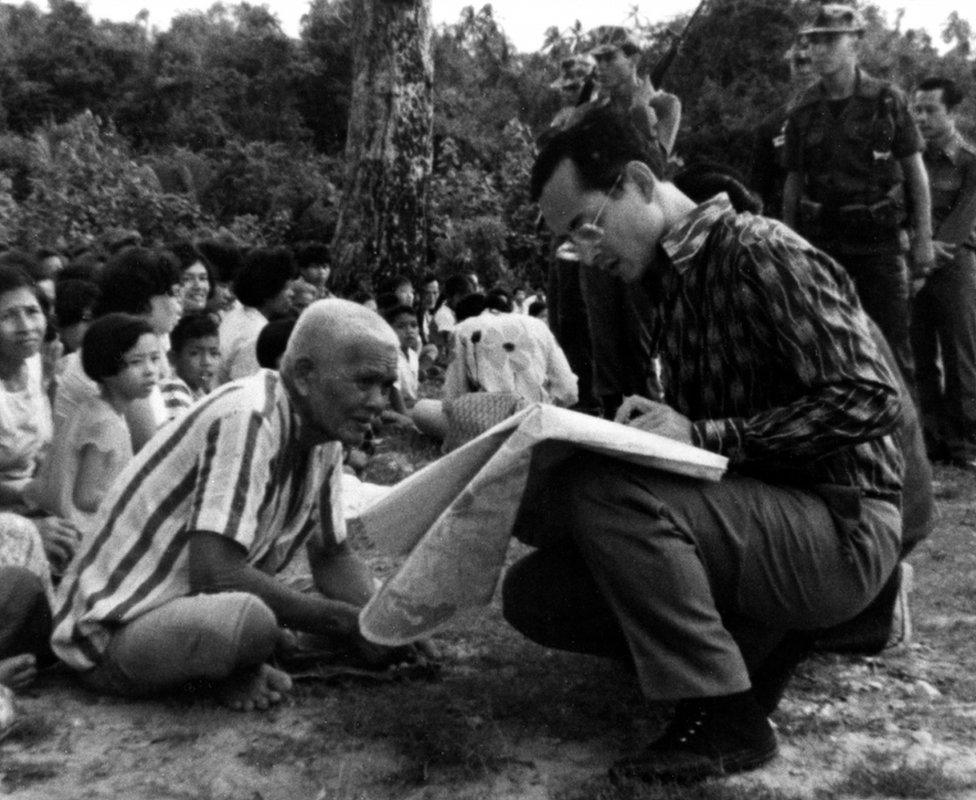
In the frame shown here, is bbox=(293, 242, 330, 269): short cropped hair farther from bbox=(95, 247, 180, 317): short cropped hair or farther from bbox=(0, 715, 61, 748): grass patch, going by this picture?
bbox=(0, 715, 61, 748): grass patch

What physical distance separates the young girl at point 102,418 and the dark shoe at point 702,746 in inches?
94.4

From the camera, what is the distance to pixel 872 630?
3.98 meters

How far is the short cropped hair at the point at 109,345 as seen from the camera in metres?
5.36

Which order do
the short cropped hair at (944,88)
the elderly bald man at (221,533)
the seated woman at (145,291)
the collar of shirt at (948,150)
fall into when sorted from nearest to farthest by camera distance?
the elderly bald man at (221,533), the seated woman at (145,291), the collar of shirt at (948,150), the short cropped hair at (944,88)

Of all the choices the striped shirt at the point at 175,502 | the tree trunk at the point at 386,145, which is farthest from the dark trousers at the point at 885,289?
the tree trunk at the point at 386,145

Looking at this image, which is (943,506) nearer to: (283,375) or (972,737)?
(972,737)

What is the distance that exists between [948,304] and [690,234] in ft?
16.7

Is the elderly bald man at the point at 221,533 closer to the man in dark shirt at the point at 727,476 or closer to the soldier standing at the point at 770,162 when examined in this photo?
the man in dark shirt at the point at 727,476

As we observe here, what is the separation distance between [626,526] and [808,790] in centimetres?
74

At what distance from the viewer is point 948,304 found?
830 cm

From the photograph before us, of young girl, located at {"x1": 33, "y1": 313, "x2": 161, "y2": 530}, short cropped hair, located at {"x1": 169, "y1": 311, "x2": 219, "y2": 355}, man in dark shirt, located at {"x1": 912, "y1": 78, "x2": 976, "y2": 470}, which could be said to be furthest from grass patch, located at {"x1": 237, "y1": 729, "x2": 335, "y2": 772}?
man in dark shirt, located at {"x1": 912, "y1": 78, "x2": 976, "y2": 470}

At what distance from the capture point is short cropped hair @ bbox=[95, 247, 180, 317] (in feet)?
21.5

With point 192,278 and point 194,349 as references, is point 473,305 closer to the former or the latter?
point 192,278

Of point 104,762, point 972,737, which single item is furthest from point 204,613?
point 972,737
